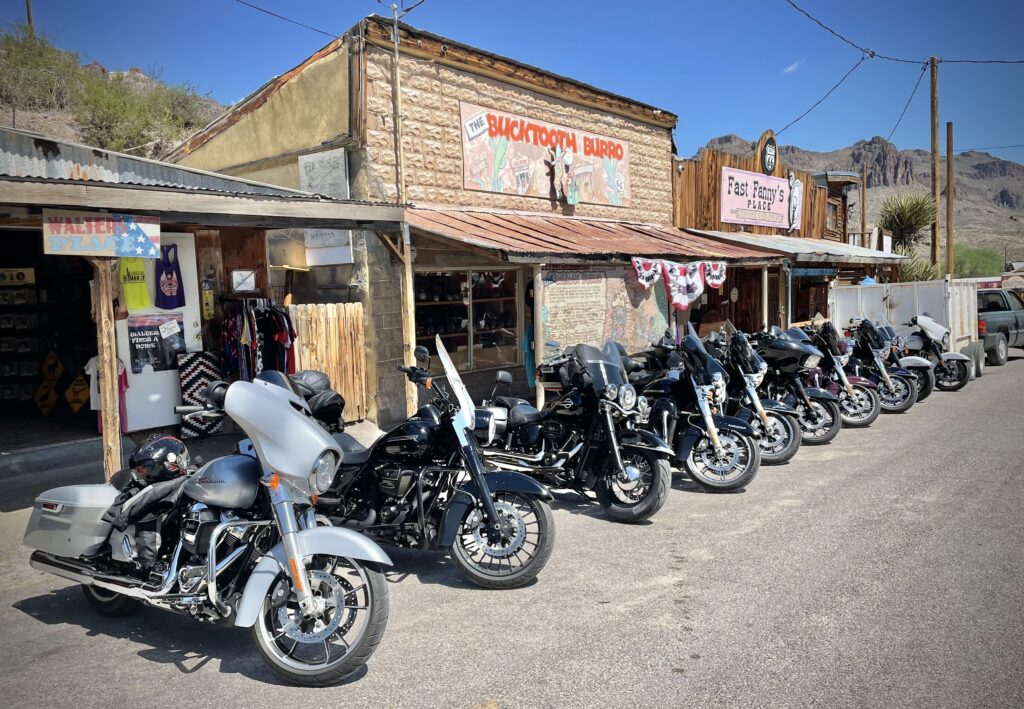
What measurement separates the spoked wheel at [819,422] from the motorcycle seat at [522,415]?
149 inches

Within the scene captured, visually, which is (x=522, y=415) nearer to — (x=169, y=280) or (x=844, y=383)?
(x=169, y=280)

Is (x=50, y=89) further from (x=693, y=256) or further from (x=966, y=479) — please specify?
(x=966, y=479)

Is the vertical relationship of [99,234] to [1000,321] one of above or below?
above

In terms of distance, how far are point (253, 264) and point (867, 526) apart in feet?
24.9

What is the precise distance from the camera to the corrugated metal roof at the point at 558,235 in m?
9.59

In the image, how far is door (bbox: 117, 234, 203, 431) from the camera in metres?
8.02

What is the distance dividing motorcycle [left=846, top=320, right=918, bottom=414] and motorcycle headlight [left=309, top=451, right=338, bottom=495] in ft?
28.8

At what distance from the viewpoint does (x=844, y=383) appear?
9312mm

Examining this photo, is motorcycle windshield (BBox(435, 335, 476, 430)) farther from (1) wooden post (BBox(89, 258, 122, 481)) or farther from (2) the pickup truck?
(2) the pickup truck

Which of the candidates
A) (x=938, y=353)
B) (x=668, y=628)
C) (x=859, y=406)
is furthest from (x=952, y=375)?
(x=668, y=628)

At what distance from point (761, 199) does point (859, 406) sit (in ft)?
40.0

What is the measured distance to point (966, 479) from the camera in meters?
6.62

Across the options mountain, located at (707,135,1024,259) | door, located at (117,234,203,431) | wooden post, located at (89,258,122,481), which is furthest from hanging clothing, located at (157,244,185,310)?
mountain, located at (707,135,1024,259)

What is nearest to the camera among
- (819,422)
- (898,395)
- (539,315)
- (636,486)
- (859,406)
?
(636,486)
